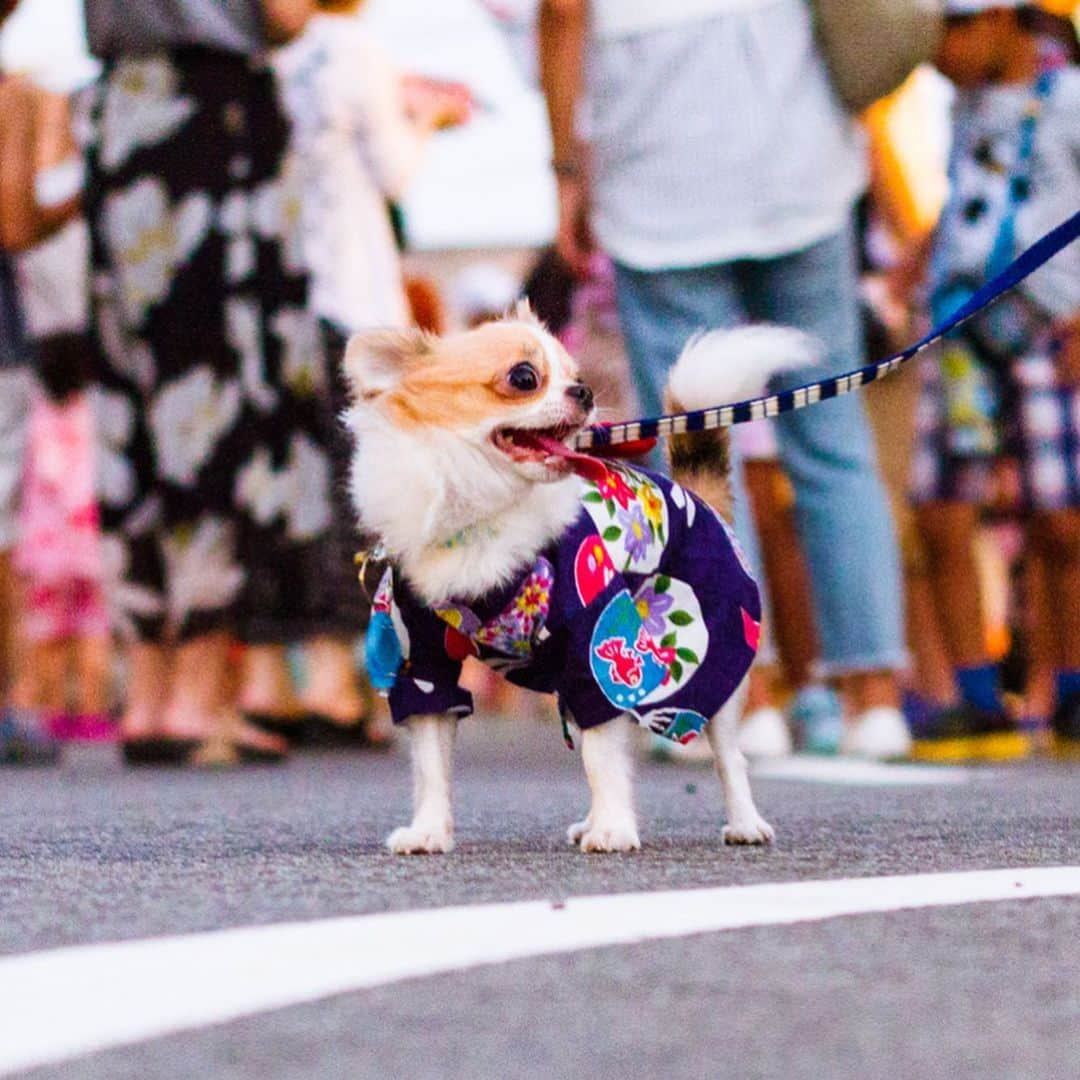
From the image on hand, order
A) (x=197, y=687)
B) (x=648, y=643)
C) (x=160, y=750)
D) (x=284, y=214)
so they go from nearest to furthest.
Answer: (x=648, y=643) < (x=160, y=750) < (x=197, y=687) < (x=284, y=214)

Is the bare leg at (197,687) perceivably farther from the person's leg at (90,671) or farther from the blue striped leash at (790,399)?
the blue striped leash at (790,399)

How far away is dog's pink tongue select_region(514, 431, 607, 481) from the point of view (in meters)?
2.56

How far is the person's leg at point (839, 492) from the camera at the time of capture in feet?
14.9

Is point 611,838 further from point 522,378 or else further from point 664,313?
point 664,313

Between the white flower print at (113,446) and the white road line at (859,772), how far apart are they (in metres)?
1.64

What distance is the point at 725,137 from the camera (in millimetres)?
4492

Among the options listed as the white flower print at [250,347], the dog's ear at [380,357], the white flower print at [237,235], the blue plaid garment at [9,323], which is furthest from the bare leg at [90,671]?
the dog's ear at [380,357]

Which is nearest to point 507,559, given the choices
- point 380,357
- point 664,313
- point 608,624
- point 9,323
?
point 608,624

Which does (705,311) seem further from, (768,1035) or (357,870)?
(768,1035)

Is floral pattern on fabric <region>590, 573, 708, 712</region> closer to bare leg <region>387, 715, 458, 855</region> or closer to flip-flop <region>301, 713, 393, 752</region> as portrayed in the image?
bare leg <region>387, 715, 458, 855</region>

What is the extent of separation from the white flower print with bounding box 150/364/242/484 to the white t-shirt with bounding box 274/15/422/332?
0.31m

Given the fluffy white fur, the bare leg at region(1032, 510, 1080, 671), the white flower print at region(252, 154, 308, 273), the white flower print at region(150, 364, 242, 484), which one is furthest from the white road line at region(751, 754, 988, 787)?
the white flower print at region(252, 154, 308, 273)

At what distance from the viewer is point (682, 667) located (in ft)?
8.79

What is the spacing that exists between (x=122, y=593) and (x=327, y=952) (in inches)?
129
